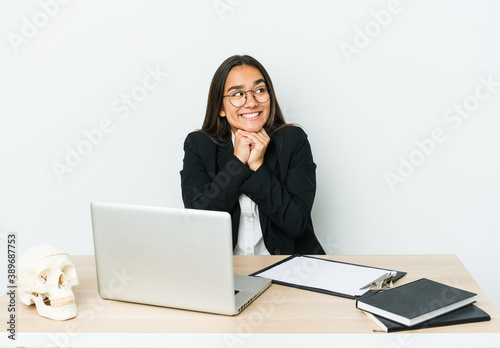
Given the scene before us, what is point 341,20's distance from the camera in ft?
8.54

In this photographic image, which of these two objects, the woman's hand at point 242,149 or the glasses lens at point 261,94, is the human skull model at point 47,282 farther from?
the glasses lens at point 261,94

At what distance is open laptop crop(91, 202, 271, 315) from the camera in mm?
1327

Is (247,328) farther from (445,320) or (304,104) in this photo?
(304,104)

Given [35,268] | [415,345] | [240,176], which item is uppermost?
[240,176]

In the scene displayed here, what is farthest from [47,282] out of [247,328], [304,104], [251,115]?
[304,104]

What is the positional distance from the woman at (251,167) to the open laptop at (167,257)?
683 mm

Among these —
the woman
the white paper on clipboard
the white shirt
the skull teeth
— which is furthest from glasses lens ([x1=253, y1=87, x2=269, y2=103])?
the skull teeth

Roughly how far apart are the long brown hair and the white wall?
337 millimetres

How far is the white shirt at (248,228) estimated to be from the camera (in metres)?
2.27

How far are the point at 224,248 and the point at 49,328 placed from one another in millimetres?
468

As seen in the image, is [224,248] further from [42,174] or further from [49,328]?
[42,174]

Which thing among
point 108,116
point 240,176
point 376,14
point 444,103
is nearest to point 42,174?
point 108,116

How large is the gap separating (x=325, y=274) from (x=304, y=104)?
1218 millimetres

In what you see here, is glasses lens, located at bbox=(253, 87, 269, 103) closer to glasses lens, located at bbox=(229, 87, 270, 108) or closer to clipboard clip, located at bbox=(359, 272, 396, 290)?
glasses lens, located at bbox=(229, 87, 270, 108)
